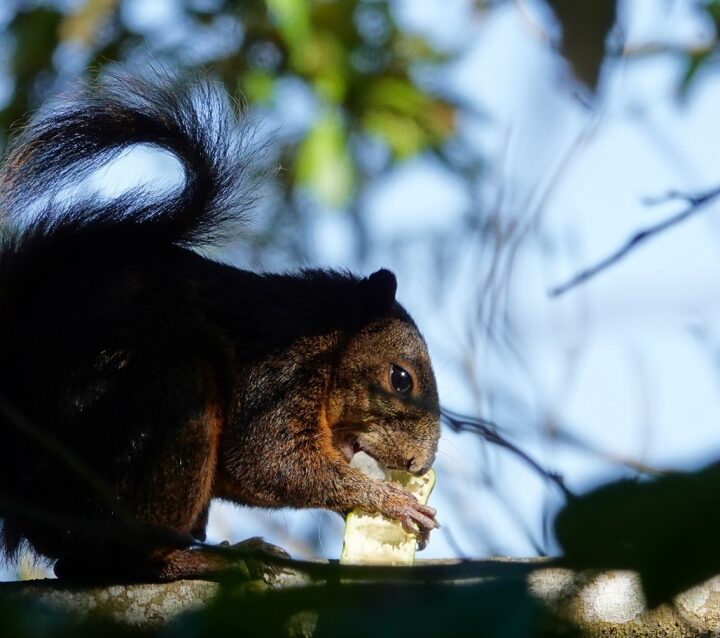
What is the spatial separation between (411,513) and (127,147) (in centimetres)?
165

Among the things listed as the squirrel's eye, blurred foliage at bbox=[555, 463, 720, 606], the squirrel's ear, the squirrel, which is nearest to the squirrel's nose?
the squirrel

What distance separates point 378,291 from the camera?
416 cm

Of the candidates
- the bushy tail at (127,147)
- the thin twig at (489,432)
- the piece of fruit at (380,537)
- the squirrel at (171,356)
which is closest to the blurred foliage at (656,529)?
the thin twig at (489,432)

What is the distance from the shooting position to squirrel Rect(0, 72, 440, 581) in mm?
3152

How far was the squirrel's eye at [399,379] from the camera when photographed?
4.09 m

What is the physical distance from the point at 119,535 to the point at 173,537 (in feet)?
0.18

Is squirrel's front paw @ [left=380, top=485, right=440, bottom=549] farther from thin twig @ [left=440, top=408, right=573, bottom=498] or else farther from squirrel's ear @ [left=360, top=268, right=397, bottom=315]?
thin twig @ [left=440, top=408, right=573, bottom=498]

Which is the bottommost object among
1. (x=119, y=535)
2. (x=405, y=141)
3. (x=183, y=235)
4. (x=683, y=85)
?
(x=405, y=141)

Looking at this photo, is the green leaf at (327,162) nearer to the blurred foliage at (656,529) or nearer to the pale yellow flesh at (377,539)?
the pale yellow flesh at (377,539)

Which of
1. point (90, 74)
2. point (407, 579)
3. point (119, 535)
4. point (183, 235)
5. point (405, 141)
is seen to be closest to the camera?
point (407, 579)

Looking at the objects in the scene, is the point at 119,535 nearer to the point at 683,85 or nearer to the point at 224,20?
the point at 683,85

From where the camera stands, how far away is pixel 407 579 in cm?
97

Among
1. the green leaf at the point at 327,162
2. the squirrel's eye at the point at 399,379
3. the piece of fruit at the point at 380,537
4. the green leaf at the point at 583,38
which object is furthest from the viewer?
the green leaf at the point at 327,162

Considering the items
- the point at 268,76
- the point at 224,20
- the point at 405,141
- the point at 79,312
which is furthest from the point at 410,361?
the point at 224,20
